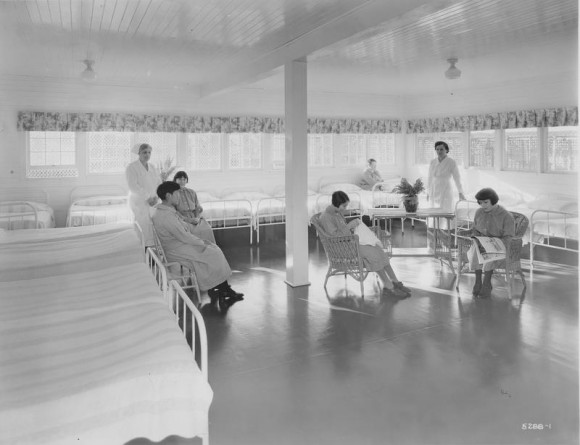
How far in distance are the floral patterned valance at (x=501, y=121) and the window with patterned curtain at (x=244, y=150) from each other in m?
3.55

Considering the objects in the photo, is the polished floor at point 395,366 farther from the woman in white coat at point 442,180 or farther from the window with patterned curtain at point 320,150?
the window with patterned curtain at point 320,150

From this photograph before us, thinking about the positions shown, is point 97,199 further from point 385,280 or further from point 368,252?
point 385,280

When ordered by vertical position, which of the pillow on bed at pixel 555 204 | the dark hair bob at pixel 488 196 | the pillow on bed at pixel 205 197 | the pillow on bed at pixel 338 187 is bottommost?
the pillow on bed at pixel 555 204

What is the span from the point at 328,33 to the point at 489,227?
8.37 ft

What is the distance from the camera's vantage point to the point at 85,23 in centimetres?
489

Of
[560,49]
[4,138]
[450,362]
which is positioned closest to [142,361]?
[450,362]

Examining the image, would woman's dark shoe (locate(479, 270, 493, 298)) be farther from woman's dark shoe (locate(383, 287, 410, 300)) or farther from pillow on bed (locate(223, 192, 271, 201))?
pillow on bed (locate(223, 192, 271, 201))

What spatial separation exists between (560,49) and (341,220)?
347 centimetres

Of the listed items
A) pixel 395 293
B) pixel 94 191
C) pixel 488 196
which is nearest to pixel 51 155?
pixel 94 191

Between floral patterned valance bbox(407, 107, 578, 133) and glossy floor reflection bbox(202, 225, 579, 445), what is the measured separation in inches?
141

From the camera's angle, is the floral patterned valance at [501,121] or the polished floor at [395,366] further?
the floral patterned valance at [501,121]

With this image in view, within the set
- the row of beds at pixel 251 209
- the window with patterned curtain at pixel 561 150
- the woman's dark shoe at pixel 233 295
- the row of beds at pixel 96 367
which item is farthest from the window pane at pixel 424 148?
the row of beds at pixel 96 367

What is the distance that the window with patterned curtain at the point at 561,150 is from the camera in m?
8.30

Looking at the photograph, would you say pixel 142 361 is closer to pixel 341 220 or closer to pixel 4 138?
pixel 341 220
